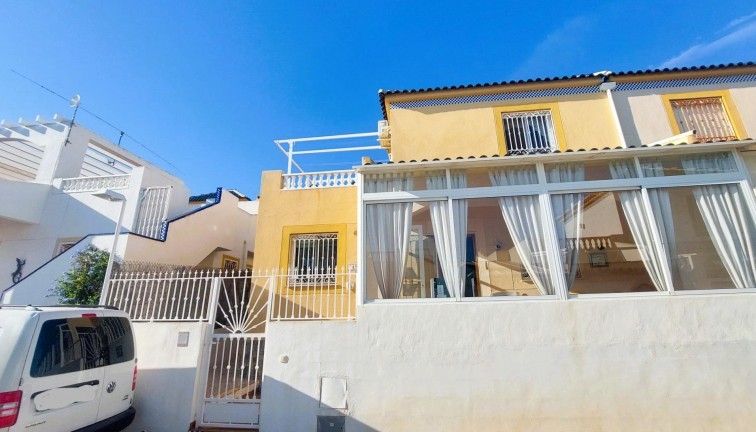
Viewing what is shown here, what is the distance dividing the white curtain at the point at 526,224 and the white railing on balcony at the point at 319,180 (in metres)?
4.39

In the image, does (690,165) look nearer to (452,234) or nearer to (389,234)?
(452,234)

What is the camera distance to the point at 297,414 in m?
4.87

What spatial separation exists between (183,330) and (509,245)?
588 cm

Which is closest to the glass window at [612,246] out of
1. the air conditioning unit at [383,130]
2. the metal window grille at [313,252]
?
the metal window grille at [313,252]

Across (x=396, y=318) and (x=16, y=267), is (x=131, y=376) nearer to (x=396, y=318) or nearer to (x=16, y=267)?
(x=396, y=318)

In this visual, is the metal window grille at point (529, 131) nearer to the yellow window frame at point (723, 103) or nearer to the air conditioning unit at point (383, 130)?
the yellow window frame at point (723, 103)

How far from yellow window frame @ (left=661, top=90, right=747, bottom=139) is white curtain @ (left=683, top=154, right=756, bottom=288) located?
3.29m

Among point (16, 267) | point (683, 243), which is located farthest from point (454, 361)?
point (16, 267)

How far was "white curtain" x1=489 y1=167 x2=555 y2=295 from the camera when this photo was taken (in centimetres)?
535

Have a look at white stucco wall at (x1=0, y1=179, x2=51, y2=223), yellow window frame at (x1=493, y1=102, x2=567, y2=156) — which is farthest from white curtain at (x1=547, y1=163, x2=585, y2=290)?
white stucco wall at (x1=0, y1=179, x2=51, y2=223)

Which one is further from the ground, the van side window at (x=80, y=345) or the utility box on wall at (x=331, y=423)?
the van side window at (x=80, y=345)

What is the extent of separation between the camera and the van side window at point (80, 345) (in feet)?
11.3

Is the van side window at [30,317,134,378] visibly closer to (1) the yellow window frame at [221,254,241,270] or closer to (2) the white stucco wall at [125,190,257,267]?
(2) the white stucco wall at [125,190,257,267]

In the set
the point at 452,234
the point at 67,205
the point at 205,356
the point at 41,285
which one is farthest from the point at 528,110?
the point at 67,205
